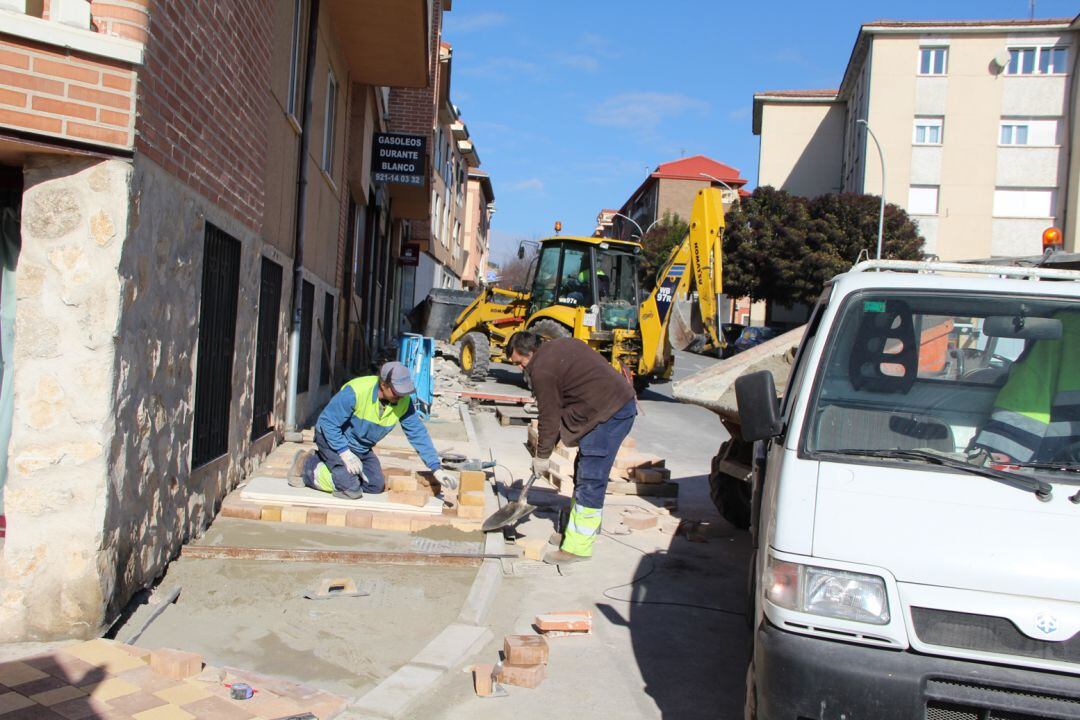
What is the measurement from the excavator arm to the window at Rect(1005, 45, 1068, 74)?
30.4 m

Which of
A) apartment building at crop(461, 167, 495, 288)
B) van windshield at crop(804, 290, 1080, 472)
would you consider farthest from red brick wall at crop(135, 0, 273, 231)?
apartment building at crop(461, 167, 495, 288)

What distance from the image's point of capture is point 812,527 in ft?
10.2

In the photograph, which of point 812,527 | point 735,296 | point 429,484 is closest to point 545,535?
point 429,484

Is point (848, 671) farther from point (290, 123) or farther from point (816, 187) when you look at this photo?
point (816, 187)

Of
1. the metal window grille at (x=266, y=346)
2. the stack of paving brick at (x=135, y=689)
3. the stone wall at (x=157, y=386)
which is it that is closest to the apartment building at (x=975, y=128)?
the metal window grille at (x=266, y=346)

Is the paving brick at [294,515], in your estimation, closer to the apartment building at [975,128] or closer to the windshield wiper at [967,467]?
the windshield wiper at [967,467]

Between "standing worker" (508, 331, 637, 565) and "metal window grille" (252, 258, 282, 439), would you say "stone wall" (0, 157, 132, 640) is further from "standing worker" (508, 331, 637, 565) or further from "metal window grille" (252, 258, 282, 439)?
"metal window grille" (252, 258, 282, 439)

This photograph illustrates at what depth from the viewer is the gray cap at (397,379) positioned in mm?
6691

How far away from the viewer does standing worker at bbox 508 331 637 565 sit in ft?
21.3

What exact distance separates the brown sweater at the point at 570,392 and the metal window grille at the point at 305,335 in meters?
4.55

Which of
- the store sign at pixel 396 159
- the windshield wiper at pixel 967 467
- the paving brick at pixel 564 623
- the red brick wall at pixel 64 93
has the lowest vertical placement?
the paving brick at pixel 564 623

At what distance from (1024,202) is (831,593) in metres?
41.3

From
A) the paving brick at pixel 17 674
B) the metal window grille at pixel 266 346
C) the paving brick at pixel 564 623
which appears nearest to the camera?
the paving brick at pixel 17 674

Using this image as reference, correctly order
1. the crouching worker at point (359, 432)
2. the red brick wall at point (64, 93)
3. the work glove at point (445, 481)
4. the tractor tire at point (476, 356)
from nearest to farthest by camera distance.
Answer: the red brick wall at point (64, 93) < the crouching worker at point (359, 432) < the work glove at point (445, 481) < the tractor tire at point (476, 356)
